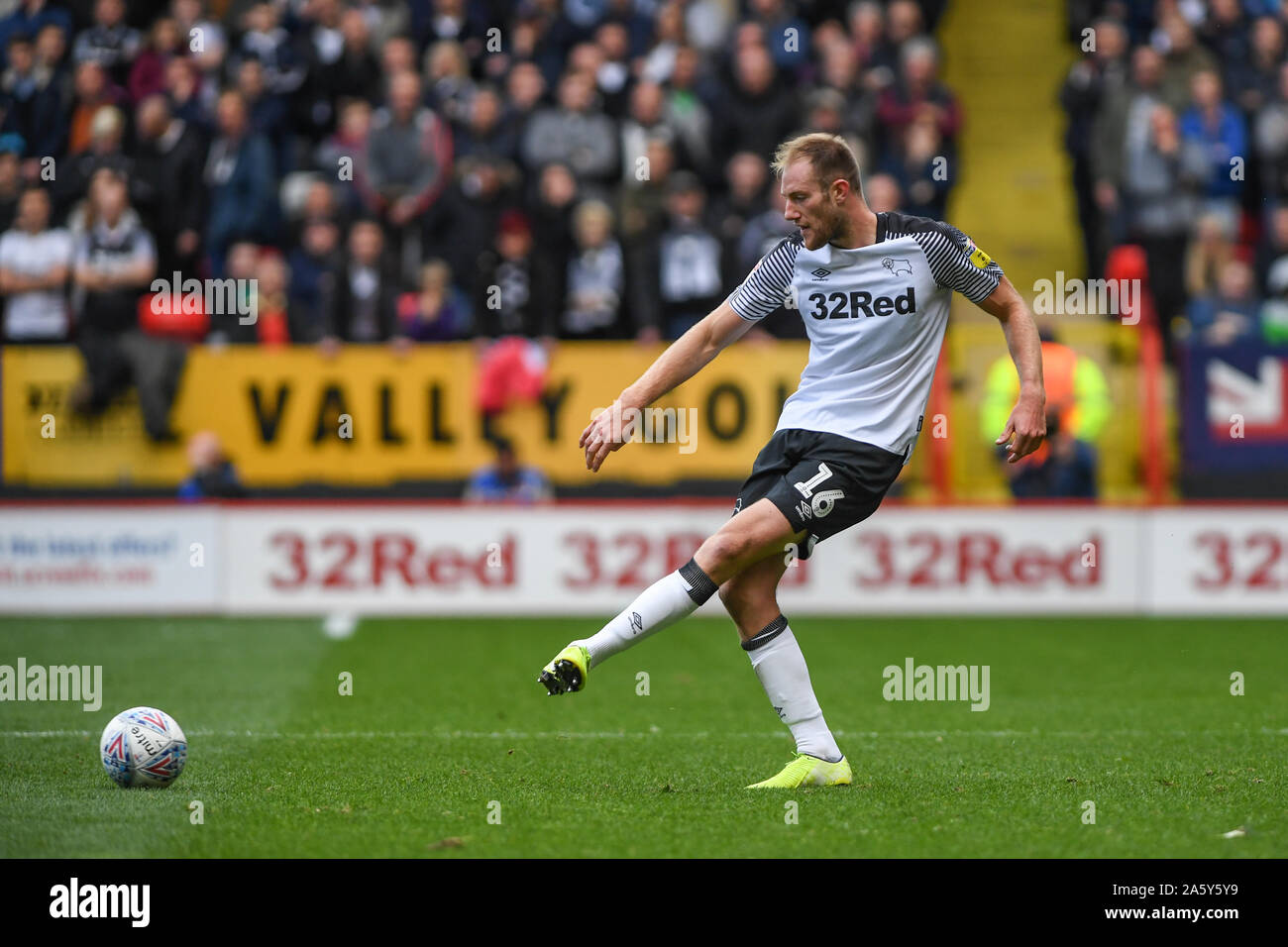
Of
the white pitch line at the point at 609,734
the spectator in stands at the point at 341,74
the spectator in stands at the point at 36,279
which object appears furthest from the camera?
the spectator in stands at the point at 341,74

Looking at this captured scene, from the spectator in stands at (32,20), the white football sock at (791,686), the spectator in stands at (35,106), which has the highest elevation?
the spectator in stands at (32,20)

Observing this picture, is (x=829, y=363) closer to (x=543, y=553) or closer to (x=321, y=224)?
(x=543, y=553)

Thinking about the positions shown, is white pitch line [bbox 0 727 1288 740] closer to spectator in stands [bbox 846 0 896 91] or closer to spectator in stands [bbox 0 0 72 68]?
spectator in stands [bbox 846 0 896 91]

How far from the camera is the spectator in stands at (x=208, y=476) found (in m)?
15.5

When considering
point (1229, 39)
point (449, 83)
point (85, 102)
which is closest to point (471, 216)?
point (449, 83)

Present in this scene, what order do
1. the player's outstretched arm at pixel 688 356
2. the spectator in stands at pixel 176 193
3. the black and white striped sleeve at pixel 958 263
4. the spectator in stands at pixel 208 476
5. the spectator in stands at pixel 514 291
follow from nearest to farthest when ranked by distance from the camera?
1. the black and white striped sleeve at pixel 958 263
2. the player's outstretched arm at pixel 688 356
3. the spectator in stands at pixel 208 476
4. the spectator in stands at pixel 514 291
5. the spectator in stands at pixel 176 193

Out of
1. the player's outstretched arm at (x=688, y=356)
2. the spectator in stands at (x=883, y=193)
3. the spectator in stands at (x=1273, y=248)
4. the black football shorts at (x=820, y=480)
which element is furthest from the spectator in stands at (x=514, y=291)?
the black football shorts at (x=820, y=480)

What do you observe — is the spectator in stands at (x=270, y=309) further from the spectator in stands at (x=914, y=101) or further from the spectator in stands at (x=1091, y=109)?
the spectator in stands at (x=1091, y=109)

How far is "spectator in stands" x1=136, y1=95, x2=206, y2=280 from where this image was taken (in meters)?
16.8

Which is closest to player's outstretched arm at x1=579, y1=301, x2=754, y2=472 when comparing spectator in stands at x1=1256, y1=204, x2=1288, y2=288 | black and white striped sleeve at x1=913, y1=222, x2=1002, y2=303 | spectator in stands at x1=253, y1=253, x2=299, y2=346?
black and white striped sleeve at x1=913, y1=222, x2=1002, y2=303

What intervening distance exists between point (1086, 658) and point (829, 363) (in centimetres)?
565

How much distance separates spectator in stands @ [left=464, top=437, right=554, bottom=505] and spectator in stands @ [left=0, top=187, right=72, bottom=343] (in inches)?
153

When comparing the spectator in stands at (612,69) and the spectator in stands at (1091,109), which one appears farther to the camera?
the spectator in stands at (1091,109)
